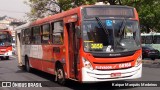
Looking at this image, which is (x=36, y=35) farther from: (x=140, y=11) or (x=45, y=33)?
(x=140, y=11)

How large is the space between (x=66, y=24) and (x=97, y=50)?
206cm

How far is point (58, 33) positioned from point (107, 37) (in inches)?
109

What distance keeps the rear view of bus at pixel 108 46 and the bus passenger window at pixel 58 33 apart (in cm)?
192

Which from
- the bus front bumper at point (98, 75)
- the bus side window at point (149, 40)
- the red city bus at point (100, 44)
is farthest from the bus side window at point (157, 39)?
the bus front bumper at point (98, 75)

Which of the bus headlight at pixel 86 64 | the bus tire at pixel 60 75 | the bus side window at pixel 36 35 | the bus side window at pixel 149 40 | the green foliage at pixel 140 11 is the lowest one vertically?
the bus tire at pixel 60 75

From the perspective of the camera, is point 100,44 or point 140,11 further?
point 140,11

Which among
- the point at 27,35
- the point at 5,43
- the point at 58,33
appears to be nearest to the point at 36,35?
the point at 27,35

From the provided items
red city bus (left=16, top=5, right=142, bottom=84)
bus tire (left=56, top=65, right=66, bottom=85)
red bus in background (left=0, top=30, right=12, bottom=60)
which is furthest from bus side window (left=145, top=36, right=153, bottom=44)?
red city bus (left=16, top=5, right=142, bottom=84)

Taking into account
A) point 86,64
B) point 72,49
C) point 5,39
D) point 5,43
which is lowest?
point 86,64

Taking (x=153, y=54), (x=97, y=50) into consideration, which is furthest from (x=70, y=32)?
(x=153, y=54)

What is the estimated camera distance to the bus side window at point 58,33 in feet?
42.4

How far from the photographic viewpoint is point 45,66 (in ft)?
50.4

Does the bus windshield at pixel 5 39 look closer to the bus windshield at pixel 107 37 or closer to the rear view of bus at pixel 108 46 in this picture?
the rear view of bus at pixel 108 46

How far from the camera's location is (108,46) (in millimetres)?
11047
